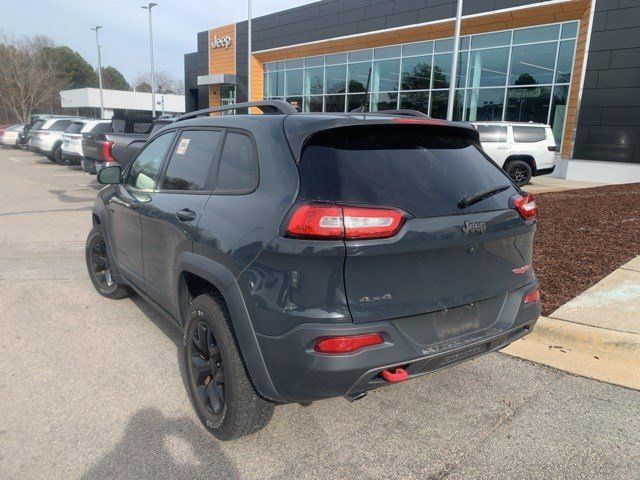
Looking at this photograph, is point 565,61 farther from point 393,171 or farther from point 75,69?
point 75,69

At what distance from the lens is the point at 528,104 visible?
18.4 metres

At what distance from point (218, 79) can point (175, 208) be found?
2987 cm

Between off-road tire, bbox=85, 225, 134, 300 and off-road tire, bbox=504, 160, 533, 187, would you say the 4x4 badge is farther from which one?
off-road tire, bbox=504, 160, 533, 187

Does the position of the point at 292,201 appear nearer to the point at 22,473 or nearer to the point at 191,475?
the point at 191,475

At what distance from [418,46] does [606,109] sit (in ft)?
28.6

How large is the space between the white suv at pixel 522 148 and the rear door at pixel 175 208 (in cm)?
1251

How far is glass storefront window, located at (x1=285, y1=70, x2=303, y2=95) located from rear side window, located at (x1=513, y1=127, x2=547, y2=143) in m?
16.0

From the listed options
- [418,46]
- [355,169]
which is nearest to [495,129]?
[418,46]

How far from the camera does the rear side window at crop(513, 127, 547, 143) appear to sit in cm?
1419

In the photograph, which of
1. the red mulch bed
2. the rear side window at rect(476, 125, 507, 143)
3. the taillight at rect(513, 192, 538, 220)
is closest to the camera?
the taillight at rect(513, 192, 538, 220)

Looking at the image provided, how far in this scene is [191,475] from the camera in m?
2.37

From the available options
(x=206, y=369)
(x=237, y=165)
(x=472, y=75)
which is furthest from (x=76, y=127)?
(x=206, y=369)

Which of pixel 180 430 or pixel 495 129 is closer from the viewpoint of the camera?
pixel 180 430

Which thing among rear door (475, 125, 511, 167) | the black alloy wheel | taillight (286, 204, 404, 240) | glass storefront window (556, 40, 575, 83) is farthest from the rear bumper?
glass storefront window (556, 40, 575, 83)
